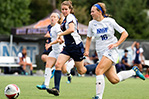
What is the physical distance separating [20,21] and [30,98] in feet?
137

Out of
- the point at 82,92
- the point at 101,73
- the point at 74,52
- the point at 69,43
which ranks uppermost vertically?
the point at 69,43

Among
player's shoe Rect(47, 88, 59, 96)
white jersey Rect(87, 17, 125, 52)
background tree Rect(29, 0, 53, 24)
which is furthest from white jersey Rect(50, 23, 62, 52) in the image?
background tree Rect(29, 0, 53, 24)

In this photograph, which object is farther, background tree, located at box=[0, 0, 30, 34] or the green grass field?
background tree, located at box=[0, 0, 30, 34]

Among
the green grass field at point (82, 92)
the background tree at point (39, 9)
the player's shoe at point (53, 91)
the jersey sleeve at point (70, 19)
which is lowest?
the green grass field at point (82, 92)

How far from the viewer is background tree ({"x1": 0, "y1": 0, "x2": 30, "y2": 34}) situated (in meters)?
48.1

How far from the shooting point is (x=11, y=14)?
4922cm

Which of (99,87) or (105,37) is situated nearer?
(99,87)

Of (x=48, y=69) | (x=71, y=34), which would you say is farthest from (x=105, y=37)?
(x=48, y=69)

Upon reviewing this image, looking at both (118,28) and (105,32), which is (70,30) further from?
(118,28)

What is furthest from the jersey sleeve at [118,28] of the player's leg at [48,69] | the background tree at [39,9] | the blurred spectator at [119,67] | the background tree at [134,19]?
the background tree at [39,9]

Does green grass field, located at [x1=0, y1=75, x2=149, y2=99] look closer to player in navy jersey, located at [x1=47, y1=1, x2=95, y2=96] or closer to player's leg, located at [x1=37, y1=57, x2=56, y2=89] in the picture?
player's leg, located at [x1=37, y1=57, x2=56, y2=89]

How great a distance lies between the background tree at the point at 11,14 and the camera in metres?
48.1

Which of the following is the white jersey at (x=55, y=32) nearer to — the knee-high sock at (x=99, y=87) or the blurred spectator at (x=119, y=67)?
the knee-high sock at (x=99, y=87)

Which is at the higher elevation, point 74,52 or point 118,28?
point 118,28
